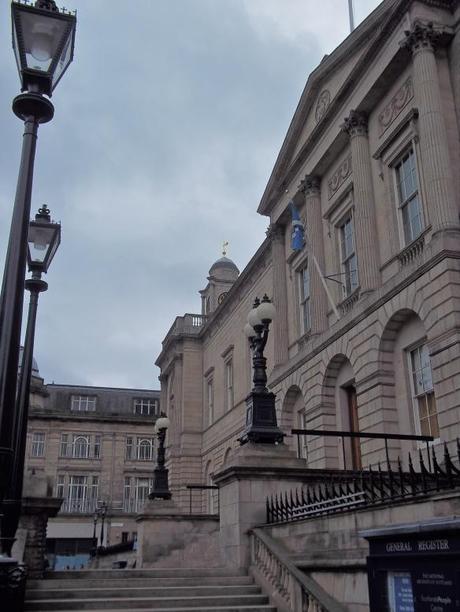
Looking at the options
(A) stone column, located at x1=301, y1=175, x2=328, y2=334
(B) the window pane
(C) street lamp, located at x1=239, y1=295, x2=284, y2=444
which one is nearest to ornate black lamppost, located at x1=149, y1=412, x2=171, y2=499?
(A) stone column, located at x1=301, y1=175, x2=328, y2=334

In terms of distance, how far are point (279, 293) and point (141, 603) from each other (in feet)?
62.3

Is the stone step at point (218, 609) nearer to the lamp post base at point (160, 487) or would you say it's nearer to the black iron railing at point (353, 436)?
the black iron railing at point (353, 436)

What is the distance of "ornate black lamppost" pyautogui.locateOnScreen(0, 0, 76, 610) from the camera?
5.64 m

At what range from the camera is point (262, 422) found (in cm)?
1191

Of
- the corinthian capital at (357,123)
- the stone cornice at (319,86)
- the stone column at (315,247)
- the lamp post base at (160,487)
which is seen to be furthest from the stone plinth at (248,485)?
the stone cornice at (319,86)

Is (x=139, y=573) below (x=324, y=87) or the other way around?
below

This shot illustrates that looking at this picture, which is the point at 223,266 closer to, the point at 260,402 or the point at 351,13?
the point at 351,13

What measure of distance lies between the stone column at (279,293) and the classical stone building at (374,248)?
0.05m

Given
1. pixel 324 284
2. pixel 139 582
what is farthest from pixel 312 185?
pixel 139 582

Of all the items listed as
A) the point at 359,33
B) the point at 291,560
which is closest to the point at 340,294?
the point at 359,33

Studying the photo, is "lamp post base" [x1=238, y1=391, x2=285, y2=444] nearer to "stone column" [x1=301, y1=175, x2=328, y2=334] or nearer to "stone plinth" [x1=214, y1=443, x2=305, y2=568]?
"stone plinth" [x1=214, y1=443, x2=305, y2=568]

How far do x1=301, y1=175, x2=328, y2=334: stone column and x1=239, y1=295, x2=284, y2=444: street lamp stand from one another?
33.2ft

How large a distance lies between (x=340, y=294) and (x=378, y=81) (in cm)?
668

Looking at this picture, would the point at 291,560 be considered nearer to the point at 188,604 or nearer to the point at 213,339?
the point at 188,604
